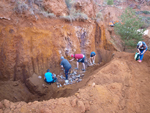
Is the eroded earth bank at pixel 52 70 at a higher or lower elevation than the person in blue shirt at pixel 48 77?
higher

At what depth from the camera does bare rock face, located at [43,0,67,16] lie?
6.34m

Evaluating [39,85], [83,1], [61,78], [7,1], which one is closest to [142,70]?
[61,78]

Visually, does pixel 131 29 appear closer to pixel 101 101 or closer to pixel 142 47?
pixel 142 47

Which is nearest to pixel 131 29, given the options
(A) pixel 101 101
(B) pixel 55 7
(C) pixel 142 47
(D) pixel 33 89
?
(C) pixel 142 47

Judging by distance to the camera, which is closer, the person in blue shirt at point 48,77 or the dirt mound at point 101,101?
the dirt mound at point 101,101

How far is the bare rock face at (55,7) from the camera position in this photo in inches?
250

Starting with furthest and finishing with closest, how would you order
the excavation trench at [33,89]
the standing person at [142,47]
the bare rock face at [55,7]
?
the bare rock face at [55,7], the standing person at [142,47], the excavation trench at [33,89]

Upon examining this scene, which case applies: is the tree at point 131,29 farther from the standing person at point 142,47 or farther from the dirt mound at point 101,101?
the dirt mound at point 101,101

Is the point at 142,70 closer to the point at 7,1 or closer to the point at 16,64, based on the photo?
the point at 16,64

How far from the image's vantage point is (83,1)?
8.39 m

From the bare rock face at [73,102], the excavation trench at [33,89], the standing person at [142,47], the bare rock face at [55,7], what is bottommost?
the excavation trench at [33,89]

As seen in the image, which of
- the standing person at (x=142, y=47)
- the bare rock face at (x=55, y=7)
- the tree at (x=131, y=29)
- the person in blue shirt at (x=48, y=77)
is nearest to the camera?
the person in blue shirt at (x=48, y=77)

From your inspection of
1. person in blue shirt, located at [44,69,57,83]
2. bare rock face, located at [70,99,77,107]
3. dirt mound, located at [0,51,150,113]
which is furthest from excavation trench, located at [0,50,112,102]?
bare rock face, located at [70,99,77,107]

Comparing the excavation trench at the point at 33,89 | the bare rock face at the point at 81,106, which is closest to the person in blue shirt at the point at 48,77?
the excavation trench at the point at 33,89
